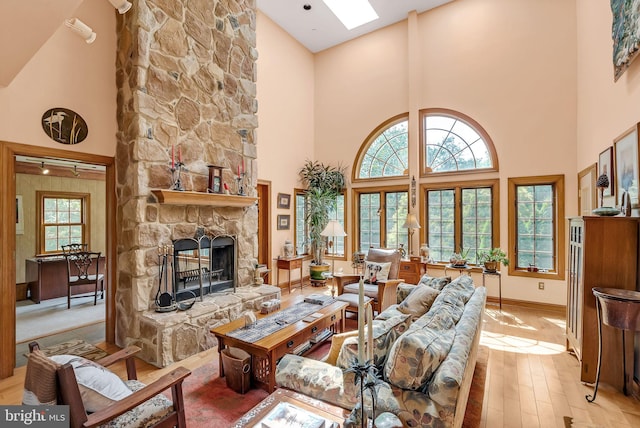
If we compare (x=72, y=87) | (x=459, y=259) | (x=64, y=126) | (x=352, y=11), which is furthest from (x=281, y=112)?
(x=459, y=259)

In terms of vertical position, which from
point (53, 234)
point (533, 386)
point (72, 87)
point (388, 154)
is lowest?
point (533, 386)

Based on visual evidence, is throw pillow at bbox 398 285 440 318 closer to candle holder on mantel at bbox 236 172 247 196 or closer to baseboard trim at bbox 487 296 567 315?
candle holder on mantel at bbox 236 172 247 196

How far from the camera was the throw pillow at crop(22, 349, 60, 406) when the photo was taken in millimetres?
1343

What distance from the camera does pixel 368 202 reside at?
666 centimetres

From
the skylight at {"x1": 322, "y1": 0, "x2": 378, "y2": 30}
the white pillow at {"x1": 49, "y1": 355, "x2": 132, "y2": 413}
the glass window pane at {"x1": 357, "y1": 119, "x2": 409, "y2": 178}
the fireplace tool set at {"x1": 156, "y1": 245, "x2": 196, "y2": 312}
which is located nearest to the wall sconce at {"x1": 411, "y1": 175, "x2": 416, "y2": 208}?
the glass window pane at {"x1": 357, "y1": 119, "x2": 409, "y2": 178}

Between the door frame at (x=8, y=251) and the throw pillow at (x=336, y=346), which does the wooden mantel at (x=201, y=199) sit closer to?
the door frame at (x=8, y=251)

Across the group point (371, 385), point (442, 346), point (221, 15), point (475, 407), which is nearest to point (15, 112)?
point (221, 15)

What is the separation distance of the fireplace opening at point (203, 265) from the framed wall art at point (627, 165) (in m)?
4.47

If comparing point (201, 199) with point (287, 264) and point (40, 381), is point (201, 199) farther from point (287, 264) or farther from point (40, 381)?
point (287, 264)

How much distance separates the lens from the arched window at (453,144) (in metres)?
5.39

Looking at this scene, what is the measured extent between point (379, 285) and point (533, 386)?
191 cm

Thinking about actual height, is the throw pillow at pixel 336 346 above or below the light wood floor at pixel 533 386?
above

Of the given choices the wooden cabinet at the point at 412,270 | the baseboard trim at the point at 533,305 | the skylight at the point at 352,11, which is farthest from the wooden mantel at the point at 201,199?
the baseboard trim at the point at 533,305

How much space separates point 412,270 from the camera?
534cm
